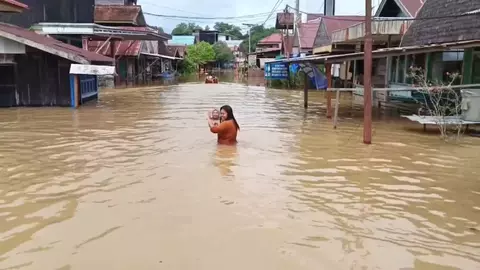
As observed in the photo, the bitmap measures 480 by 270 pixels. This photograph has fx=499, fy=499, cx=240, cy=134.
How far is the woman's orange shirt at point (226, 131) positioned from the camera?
10.4m

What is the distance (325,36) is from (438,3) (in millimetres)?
19917

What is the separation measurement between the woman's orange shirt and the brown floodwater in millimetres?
240

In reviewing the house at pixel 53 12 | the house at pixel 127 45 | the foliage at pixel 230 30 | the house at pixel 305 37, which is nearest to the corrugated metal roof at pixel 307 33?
the house at pixel 305 37

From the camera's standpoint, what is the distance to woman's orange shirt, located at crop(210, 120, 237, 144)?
10438 millimetres

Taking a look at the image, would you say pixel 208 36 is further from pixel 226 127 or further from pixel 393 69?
pixel 226 127

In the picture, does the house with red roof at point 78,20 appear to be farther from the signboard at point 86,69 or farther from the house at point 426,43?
the house at point 426,43

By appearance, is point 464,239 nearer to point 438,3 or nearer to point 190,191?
point 190,191

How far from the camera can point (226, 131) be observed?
10516 mm

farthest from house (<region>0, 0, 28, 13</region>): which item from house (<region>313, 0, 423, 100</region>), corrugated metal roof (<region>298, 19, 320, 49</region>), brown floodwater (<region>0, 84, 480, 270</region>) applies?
corrugated metal roof (<region>298, 19, 320, 49</region>)

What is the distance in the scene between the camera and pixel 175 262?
4.61 meters

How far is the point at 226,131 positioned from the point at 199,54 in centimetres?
6496

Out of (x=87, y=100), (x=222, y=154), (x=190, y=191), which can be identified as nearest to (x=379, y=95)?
(x=87, y=100)

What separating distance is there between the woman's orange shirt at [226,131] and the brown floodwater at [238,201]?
0.79 feet

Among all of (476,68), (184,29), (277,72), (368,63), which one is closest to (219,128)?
(368,63)
